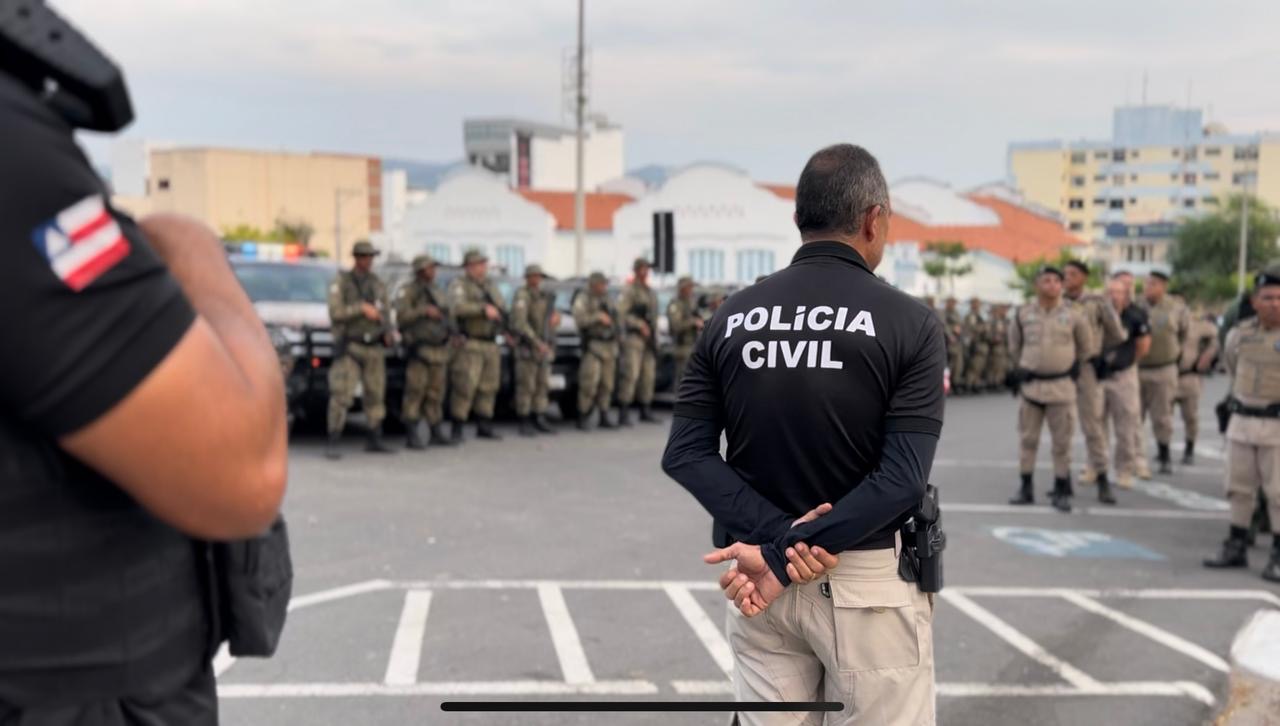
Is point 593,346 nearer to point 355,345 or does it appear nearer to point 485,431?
point 485,431

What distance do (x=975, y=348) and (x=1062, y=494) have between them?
13.7 meters

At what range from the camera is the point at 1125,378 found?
1076 cm

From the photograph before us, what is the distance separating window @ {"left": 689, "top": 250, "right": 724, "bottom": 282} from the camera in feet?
142

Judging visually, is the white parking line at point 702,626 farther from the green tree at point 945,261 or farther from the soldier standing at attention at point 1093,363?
the green tree at point 945,261

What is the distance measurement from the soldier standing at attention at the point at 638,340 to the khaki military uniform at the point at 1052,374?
5568mm

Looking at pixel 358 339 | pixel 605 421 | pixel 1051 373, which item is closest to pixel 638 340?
pixel 605 421

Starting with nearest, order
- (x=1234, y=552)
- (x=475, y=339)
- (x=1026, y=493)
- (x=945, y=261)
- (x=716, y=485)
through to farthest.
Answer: (x=716, y=485) → (x=1234, y=552) → (x=1026, y=493) → (x=475, y=339) → (x=945, y=261)

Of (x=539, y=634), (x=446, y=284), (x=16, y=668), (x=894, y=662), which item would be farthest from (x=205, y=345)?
(x=446, y=284)

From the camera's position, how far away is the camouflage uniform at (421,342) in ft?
37.8

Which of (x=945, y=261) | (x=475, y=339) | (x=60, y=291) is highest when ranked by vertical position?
(x=945, y=261)

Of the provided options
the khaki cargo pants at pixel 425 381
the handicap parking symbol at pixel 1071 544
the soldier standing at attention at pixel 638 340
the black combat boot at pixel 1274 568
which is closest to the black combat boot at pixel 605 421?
the soldier standing at attention at pixel 638 340

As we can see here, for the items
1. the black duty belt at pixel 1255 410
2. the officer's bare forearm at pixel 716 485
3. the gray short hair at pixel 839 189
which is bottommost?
the black duty belt at pixel 1255 410

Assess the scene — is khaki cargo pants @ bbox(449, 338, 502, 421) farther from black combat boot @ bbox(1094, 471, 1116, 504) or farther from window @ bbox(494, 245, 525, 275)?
window @ bbox(494, 245, 525, 275)

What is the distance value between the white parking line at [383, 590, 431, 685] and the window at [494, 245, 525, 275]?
44115mm
